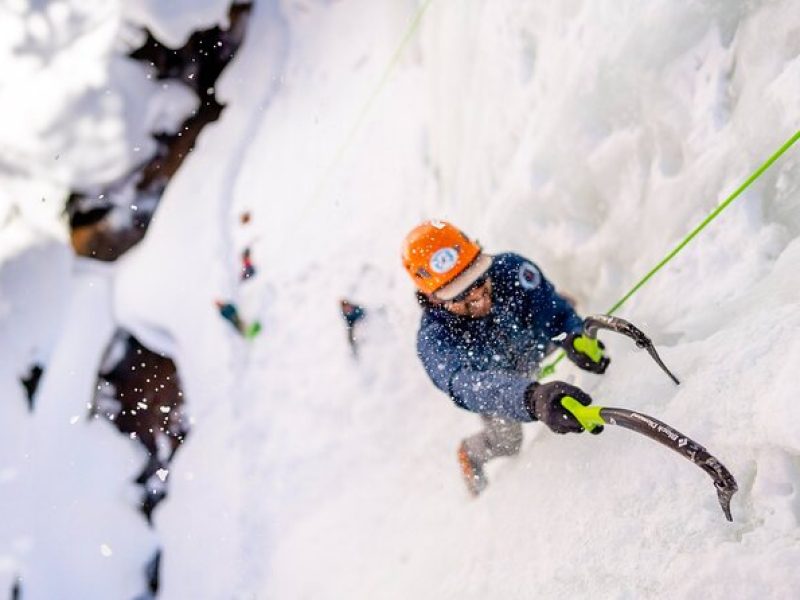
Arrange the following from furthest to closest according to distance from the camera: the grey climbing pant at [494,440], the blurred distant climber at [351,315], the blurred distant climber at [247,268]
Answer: the blurred distant climber at [247,268] → the blurred distant climber at [351,315] → the grey climbing pant at [494,440]

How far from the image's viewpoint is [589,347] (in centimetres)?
310

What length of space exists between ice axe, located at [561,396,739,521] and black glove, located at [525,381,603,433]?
0.08 feet

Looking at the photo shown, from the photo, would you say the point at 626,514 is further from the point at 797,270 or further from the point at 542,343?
the point at 542,343

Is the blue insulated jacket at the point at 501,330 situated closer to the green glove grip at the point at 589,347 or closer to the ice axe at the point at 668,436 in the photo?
the green glove grip at the point at 589,347

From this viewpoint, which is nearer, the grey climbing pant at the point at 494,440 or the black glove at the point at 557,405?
the black glove at the point at 557,405

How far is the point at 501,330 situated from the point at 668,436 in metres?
1.42

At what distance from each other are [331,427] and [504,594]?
281 cm

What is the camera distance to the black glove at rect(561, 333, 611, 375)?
3.11 m

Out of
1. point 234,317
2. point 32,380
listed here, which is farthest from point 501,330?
point 32,380

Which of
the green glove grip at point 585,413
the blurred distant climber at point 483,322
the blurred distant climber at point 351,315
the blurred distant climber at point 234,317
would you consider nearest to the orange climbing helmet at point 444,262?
the blurred distant climber at point 483,322

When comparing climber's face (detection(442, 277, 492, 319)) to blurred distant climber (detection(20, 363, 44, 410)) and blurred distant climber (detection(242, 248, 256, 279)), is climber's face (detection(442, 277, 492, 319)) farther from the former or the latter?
blurred distant climber (detection(20, 363, 44, 410))

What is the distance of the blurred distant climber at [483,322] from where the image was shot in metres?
3.03

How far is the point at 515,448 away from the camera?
Answer: 140 inches

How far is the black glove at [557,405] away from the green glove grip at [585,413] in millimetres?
16
